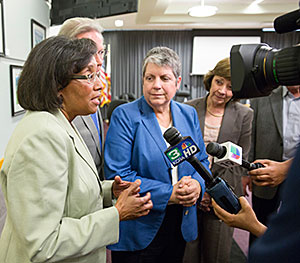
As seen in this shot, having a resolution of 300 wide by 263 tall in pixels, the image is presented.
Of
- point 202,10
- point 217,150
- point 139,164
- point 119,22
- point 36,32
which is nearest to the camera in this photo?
point 217,150

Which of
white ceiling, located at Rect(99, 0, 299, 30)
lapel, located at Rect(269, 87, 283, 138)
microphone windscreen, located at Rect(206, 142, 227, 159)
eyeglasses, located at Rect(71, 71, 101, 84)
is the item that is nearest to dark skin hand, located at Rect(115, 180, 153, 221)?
microphone windscreen, located at Rect(206, 142, 227, 159)

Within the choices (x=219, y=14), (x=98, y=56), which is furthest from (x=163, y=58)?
(x=219, y=14)

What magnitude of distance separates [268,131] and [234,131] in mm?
396

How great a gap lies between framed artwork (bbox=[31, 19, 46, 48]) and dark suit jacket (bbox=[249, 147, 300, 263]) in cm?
274

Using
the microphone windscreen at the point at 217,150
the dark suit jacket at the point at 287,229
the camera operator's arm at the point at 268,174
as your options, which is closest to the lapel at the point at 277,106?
the camera operator's arm at the point at 268,174

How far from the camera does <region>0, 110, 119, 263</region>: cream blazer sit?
74cm

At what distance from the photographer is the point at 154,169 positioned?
1288 millimetres

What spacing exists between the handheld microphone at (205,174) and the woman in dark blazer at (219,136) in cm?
67

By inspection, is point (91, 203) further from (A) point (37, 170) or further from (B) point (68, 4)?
(B) point (68, 4)

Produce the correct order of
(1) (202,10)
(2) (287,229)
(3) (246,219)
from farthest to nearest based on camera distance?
(1) (202,10)
(3) (246,219)
(2) (287,229)

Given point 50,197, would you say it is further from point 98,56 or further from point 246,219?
point 98,56

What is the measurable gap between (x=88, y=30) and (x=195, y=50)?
24.2 feet

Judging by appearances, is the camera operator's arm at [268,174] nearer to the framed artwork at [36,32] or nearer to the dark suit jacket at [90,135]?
the dark suit jacket at [90,135]

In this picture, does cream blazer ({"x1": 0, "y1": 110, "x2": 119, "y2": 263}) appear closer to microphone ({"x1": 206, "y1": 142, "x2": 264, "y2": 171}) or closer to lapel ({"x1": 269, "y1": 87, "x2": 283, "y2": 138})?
microphone ({"x1": 206, "y1": 142, "x2": 264, "y2": 171})
